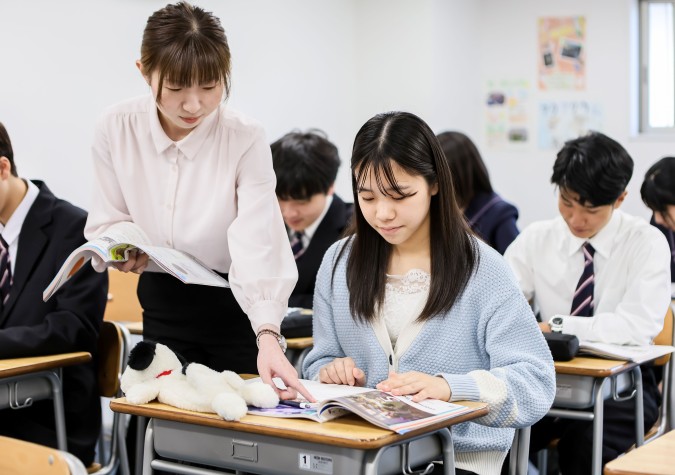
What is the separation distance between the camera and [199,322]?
2102 mm

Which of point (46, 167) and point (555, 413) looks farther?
point (46, 167)

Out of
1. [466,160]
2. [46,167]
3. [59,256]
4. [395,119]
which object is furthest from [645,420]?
[46,167]

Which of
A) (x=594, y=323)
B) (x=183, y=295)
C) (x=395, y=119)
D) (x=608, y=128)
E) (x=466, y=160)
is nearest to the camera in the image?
(x=395, y=119)

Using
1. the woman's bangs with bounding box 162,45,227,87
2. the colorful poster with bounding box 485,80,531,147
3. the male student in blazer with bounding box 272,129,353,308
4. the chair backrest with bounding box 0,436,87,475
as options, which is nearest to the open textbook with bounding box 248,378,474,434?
the chair backrest with bounding box 0,436,87,475

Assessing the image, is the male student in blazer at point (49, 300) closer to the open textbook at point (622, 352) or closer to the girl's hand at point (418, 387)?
the girl's hand at point (418, 387)

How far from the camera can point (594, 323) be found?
9.63 ft

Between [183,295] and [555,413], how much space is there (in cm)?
115

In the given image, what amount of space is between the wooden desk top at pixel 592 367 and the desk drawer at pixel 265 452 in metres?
0.91

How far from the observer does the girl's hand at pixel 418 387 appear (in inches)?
66.7

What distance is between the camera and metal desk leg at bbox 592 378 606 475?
8.32 ft

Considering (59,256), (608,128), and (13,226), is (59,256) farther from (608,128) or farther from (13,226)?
(608,128)

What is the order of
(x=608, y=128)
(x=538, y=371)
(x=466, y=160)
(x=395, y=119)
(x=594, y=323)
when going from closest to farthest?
1. (x=538, y=371)
2. (x=395, y=119)
3. (x=594, y=323)
4. (x=466, y=160)
5. (x=608, y=128)

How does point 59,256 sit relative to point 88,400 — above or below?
above


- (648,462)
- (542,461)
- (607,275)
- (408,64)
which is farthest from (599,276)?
(408,64)
